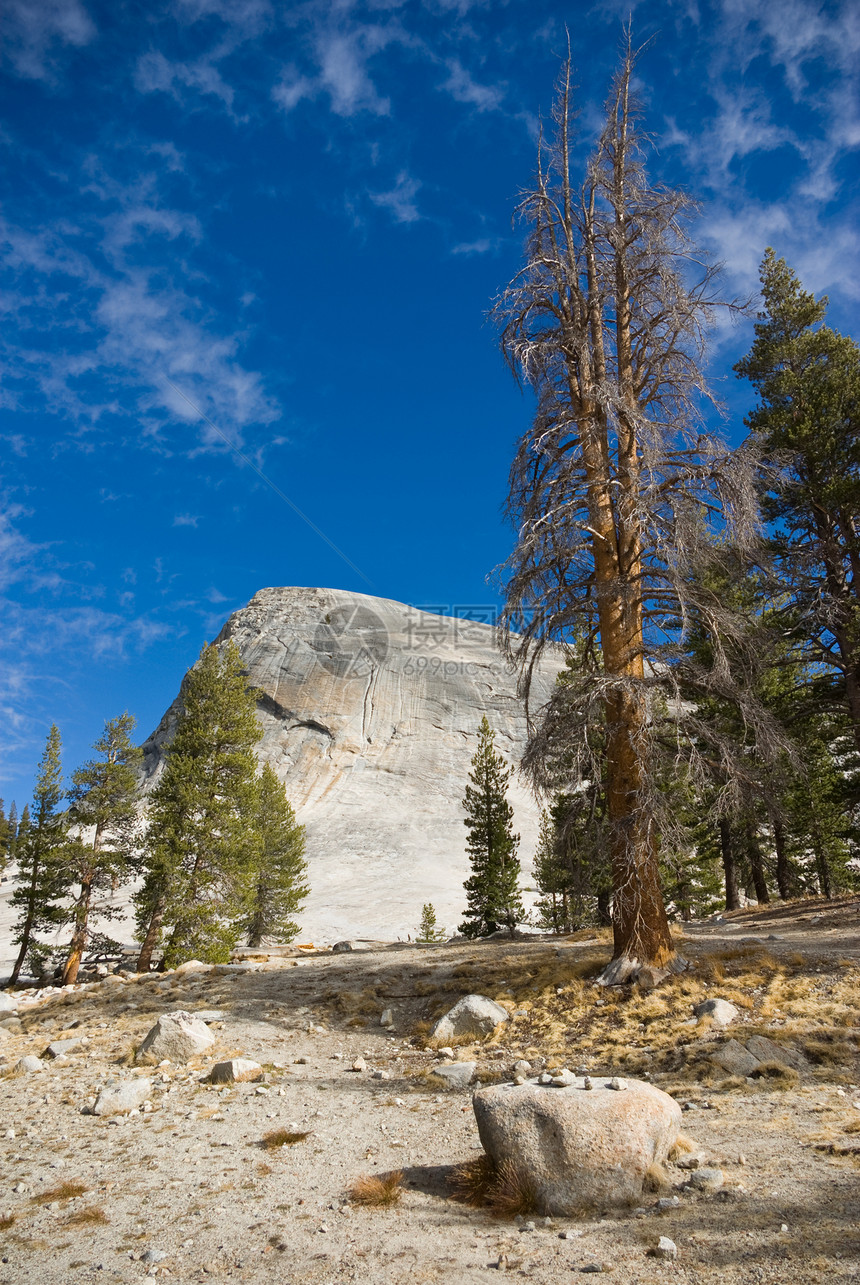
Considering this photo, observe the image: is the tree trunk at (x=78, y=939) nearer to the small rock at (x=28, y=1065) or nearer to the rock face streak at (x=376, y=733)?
the small rock at (x=28, y=1065)

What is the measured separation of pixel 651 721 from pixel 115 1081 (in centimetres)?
853

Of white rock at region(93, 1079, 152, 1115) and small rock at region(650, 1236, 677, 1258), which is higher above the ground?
small rock at region(650, 1236, 677, 1258)

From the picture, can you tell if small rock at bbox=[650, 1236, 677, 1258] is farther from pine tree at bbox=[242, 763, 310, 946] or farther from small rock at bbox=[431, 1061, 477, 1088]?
pine tree at bbox=[242, 763, 310, 946]

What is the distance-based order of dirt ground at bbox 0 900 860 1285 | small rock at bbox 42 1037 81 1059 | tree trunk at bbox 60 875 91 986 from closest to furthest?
dirt ground at bbox 0 900 860 1285 < small rock at bbox 42 1037 81 1059 < tree trunk at bbox 60 875 91 986

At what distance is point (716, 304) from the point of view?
11.7 meters

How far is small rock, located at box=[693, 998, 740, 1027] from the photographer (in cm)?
791

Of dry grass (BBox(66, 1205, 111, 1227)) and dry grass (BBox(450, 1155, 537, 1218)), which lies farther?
dry grass (BBox(66, 1205, 111, 1227))

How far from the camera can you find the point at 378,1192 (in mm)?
5191

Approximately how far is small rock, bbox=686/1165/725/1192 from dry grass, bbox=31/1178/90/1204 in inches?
196

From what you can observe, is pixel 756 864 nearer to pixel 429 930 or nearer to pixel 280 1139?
pixel 429 930

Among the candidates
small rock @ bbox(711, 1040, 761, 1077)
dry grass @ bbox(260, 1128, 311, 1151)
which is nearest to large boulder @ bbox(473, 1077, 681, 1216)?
small rock @ bbox(711, 1040, 761, 1077)

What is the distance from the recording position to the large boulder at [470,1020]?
30.7 feet

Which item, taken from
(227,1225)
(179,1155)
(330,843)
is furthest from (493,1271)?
(330,843)

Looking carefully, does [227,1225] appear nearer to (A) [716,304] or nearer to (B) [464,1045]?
(B) [464,1045]
